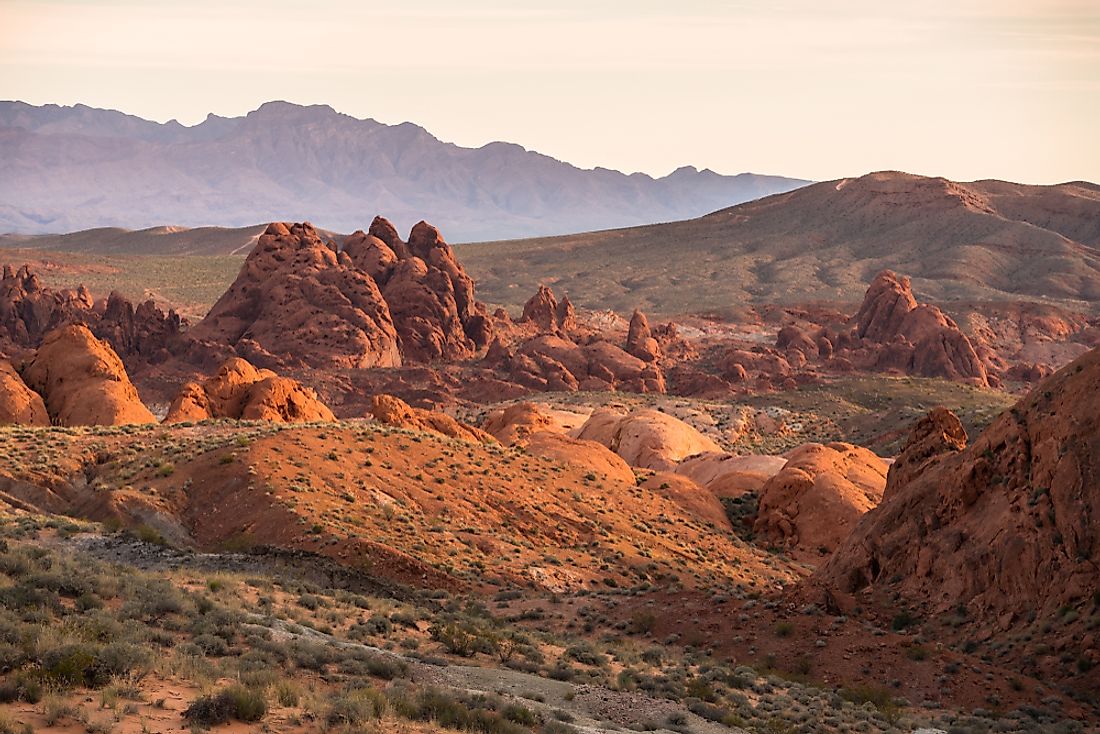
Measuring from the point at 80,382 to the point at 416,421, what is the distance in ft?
42.4

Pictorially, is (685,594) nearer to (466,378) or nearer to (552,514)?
(552,514)

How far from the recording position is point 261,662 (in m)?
17.0

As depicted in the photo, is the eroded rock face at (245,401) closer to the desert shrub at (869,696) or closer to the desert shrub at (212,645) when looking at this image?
the desert shrub at (869,696)

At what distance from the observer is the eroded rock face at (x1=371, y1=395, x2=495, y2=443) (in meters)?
50.8

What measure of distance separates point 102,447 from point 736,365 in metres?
65.2

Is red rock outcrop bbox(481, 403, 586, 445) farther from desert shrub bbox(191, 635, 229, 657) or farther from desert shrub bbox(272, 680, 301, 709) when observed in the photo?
desert shrub bbox(272, 680, 301, 709)

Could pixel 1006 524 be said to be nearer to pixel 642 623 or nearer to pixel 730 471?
pixel 642 623

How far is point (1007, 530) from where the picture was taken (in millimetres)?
27938

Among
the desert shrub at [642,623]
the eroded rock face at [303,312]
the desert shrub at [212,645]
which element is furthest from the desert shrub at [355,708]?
the eroded rock face at [303,312]

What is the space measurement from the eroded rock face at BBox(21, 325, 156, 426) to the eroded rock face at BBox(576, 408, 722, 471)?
72.0 feet

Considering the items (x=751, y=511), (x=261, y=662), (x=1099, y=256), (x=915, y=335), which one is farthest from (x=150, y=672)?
(x=1099, y=256)

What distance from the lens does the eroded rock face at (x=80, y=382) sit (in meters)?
47.1

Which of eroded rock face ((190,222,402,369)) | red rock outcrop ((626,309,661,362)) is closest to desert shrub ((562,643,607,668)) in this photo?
eroded rock face ((190,222,402,369))

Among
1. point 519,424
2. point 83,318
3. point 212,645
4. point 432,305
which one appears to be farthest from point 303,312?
point 212,645
